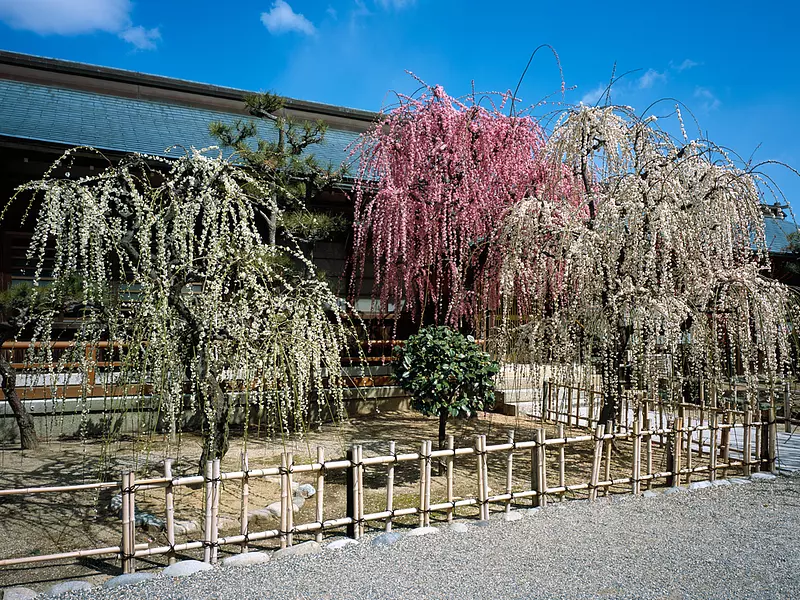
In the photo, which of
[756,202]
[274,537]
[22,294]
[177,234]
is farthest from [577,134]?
[22,294]

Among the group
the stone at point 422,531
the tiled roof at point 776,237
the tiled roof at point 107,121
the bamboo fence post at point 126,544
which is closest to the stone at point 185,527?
the bamboo fence post at point 126,544

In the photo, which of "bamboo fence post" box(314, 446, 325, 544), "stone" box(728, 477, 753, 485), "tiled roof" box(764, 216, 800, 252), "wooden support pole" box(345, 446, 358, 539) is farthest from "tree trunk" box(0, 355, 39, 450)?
"tiled roof" box(764, 216, 800, 252)

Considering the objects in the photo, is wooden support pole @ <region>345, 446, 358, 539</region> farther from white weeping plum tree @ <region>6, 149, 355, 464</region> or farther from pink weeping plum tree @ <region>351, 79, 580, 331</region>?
pink weeping plum tree @ <region>351, 79, 580, 331</region>

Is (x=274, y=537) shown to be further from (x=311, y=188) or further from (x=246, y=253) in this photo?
(x=311, y=188)

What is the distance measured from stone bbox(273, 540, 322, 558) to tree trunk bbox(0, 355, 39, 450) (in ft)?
13.9

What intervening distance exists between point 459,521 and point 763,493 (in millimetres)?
2854

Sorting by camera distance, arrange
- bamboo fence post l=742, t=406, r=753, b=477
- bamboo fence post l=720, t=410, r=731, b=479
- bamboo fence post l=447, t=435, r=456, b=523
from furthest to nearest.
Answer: bamboo fence post l=720, t=410, r=731, b=479, bamboo fence post l=742, t=406, r=753, b=477, bamboo fence post l=447, t=435, r=456, b=523

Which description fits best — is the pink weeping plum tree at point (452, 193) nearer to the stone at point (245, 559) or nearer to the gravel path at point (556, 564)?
the gravel path at point (556, 564)

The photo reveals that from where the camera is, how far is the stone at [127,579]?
3326 millimetres

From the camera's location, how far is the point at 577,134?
6500mm

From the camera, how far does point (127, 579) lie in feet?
11.0

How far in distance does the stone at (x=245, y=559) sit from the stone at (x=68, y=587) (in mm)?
744

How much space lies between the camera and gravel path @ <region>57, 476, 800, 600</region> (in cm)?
329

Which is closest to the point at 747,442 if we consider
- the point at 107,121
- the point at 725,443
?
the point at 725,443
